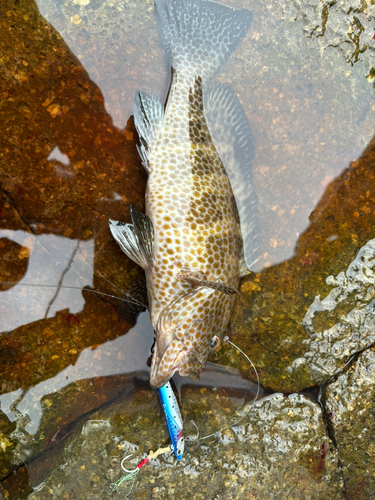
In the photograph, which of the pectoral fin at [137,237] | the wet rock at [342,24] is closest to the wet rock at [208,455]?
the pectoral fin at [137,237]

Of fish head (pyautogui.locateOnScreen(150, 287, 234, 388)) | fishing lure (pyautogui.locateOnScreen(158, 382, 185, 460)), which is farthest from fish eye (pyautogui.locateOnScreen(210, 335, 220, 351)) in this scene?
fishing lure (pyautogui.locateOnScreen(158, 382, 185, 460))

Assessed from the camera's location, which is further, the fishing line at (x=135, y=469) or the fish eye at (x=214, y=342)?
the fishing line at (x=135, y=469)

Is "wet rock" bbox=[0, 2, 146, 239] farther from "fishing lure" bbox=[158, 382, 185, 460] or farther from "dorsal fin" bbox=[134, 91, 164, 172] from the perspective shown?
"fishing lure" bbox=[158, 382, 185, 460]

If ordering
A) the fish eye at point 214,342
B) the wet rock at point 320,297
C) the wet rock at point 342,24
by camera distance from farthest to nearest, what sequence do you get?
1. the wet rock at point 320,297
2. the wet rock at point 342,24
3. the fish eye at point 214,342

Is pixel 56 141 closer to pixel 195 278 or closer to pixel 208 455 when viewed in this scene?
pixel 195 278

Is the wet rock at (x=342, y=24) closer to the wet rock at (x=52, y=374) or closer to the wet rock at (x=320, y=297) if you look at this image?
the wet rock at (x=320, y=297)

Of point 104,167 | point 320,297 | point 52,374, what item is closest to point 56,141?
point 104,167
